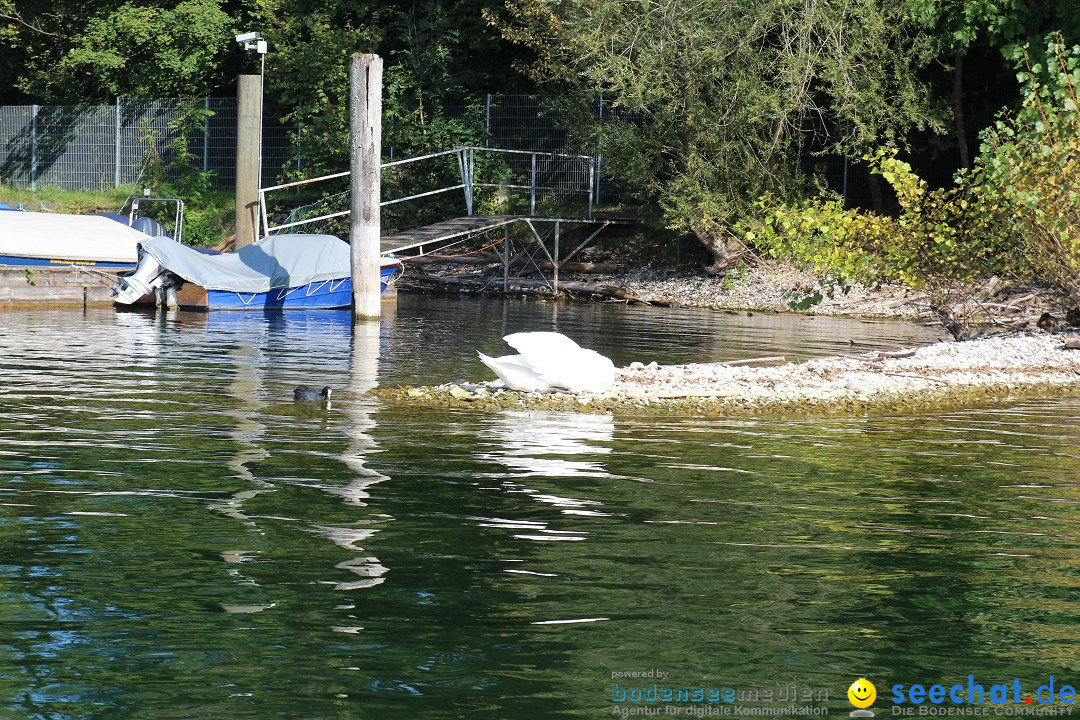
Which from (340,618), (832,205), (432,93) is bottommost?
(340,618)

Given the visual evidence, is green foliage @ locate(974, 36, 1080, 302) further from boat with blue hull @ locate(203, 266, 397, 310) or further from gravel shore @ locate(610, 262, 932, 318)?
boat with blue hull @ locate(203, 266, 397, 310)

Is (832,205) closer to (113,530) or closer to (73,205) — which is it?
(113,530)

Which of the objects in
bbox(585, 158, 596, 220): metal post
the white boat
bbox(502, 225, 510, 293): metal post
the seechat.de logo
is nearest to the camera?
the seechat.de logo

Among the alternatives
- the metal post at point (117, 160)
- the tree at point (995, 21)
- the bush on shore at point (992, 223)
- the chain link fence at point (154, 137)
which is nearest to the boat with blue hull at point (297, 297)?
the bush on shore at point (992, 223)

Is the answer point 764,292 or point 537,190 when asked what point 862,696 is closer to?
point 764,292

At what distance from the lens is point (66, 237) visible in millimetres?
27078

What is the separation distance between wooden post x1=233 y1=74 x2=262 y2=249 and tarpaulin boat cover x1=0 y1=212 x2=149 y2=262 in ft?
6.91

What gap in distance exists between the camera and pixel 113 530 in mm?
7578

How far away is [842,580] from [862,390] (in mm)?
7346

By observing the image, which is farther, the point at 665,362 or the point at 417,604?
the point at 665,362

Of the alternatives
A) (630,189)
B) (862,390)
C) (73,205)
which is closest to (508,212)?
(630,189)

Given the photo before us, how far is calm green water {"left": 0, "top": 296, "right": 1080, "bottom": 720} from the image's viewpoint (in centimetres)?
544

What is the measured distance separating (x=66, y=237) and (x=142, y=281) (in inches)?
161

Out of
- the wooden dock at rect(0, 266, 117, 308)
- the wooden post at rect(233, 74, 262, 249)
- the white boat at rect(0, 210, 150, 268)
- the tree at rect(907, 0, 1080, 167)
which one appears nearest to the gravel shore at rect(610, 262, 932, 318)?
the tree at rect(907, 0, 1080, 167)
